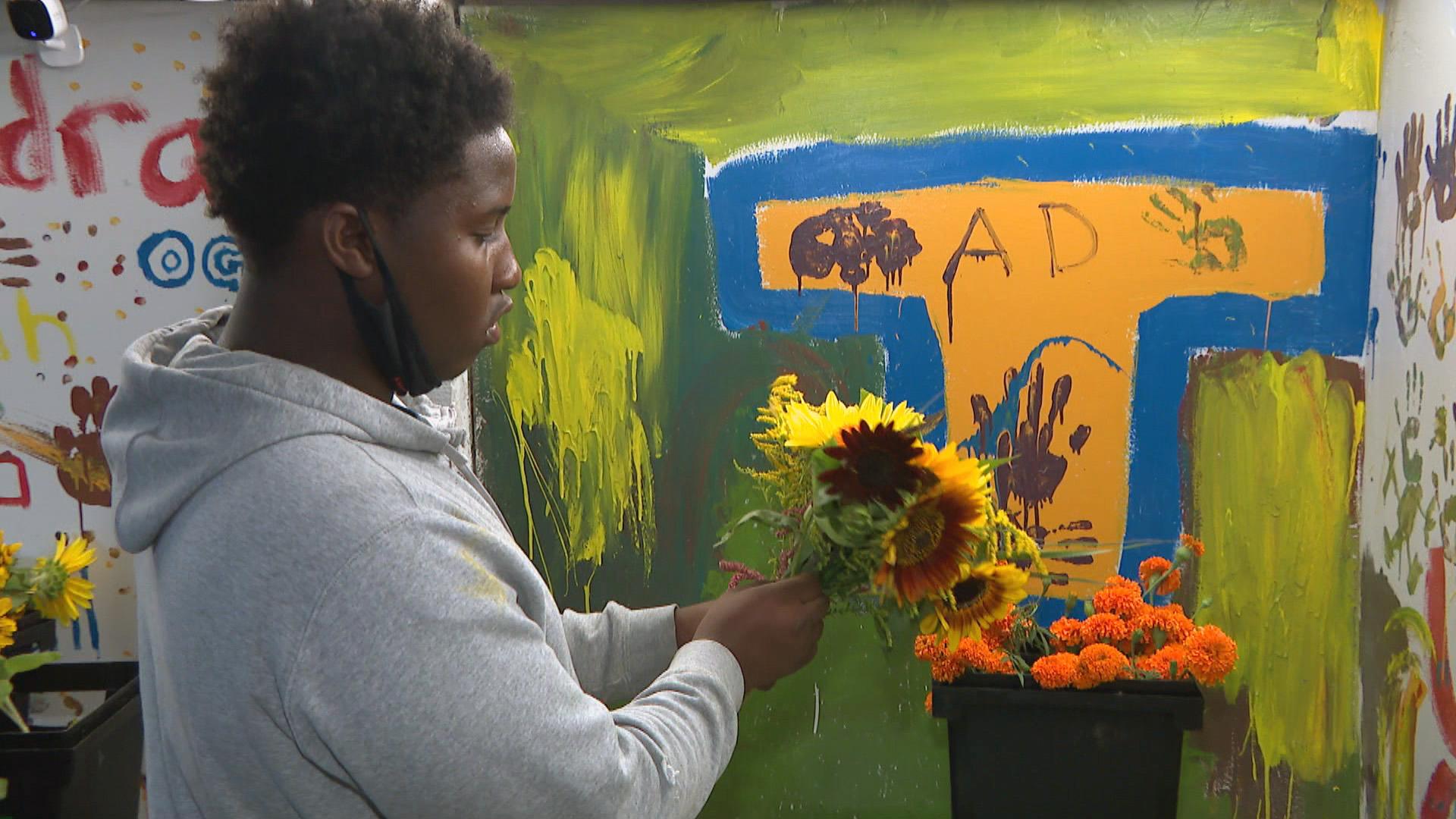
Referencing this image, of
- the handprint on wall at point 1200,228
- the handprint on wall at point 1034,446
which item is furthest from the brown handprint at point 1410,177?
the handprint on wall at point 1034,446

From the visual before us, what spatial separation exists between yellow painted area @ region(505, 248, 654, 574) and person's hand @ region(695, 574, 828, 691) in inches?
37.7

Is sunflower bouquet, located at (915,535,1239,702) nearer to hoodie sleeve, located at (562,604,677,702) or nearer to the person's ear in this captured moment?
hoodie sleeve, located at (562,604,677,702)

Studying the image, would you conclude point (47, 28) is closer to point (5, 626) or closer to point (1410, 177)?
point (5, 626)

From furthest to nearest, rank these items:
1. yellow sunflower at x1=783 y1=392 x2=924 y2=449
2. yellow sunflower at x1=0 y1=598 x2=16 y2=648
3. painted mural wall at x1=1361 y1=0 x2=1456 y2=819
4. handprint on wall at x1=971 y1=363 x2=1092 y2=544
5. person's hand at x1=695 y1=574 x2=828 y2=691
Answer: handprint on wall at x1=971 y1=363 x2=1092 y2=544
painted mural wall at x1=1361 y1=0 x2=1456 y2=819
yellow sunflower at x1=0 y1=598 x2=16 y2=648
yellow sunflower at x1=783 y1=392 x2=924 y2=449
person's hand at x1=695 y1=574 x2=828 y2=691

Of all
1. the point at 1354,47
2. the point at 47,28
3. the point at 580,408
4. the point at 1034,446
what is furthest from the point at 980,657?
the point at 47,28

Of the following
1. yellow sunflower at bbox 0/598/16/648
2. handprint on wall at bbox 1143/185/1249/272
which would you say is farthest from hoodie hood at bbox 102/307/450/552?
handprint on wall at bbox 1143/185/1249/272

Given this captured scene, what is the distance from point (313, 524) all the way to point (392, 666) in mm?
114

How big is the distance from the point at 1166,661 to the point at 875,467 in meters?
0.77

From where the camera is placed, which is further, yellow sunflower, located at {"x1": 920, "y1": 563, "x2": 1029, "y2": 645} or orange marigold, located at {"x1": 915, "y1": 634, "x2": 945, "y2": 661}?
orange marigold, located at {"x1": 915, "y1": 634, "x2": 945, "y2": 661}

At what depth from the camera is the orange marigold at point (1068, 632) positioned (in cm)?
172

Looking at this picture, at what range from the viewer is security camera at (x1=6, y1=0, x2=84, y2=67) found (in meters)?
1.82

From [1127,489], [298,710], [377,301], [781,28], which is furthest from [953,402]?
[298,710]

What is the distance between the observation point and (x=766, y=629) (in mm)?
1094

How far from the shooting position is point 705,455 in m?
2.10
